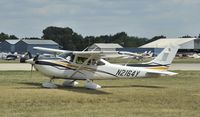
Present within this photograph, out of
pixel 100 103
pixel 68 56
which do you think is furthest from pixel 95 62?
pixel 100 103

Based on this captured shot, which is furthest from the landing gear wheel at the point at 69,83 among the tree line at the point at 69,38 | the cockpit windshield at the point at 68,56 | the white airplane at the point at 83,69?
the tree line at the point at 69,38

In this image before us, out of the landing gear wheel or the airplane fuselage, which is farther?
the landing gear wheel

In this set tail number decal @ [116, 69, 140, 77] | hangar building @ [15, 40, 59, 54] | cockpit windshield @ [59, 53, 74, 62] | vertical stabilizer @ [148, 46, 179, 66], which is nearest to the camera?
cockpit windshield @ [59, 53, 74, 62]

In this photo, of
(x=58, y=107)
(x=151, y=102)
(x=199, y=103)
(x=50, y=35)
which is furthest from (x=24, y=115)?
(x=50, y=35)

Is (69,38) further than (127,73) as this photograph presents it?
Yes

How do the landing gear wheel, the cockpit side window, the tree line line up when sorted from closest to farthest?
1. the cockpit side window
2. the landing gear wheel
3. the tree line

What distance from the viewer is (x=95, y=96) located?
18.4m

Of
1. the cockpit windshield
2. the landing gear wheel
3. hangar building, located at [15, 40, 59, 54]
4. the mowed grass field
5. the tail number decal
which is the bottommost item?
the mowed grass field

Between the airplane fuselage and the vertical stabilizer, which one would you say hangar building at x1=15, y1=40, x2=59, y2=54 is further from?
the airplane fuselage

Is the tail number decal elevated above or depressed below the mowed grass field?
above

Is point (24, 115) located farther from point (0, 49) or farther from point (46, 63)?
point (0, 49)

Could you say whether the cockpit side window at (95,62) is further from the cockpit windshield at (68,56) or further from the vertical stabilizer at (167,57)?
the vertical stabilizer at (167,57)

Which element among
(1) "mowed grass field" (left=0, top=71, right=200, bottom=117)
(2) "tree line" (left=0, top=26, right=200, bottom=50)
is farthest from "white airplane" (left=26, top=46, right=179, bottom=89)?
(2) "tree line" (left=0, top=26, right=200, bottom=50)

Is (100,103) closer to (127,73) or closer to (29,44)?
(127,73)
